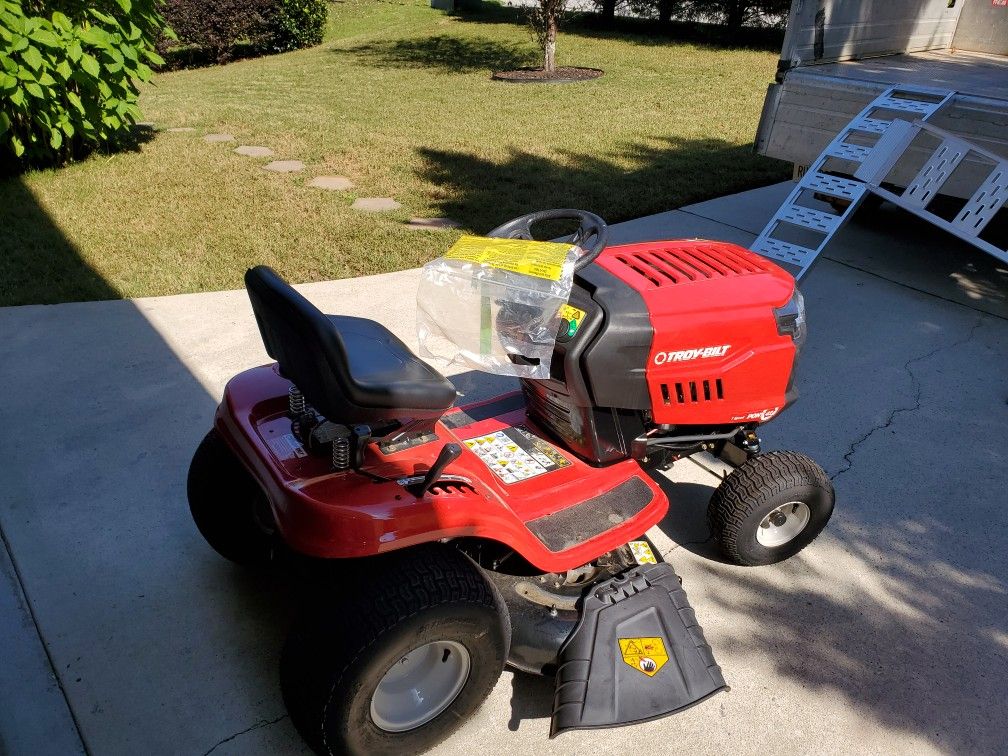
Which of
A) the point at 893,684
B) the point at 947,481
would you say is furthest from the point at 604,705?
the point at 947,481

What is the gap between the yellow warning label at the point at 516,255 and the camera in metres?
2.22

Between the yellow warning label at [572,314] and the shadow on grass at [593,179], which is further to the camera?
the shadow on grass at [593,179]

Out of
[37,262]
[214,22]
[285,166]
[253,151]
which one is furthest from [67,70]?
[214,22]

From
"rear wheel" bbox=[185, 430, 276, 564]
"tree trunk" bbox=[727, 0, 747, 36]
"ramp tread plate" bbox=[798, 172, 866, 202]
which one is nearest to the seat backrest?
"rear wheel" bbox=[185, 430, 276, 564]

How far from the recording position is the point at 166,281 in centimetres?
489

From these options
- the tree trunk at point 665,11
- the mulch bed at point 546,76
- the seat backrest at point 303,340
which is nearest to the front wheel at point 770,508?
the seat backrest at point 303,340

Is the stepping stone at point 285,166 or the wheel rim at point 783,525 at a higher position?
the wheel rim at point 783,525

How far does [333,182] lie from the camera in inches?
271

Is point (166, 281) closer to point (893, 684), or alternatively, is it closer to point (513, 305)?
point (513, 305)

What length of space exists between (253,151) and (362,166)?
1.23 metres

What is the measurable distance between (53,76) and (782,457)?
20.0ft

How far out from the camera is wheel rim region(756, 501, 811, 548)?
2.78 metres

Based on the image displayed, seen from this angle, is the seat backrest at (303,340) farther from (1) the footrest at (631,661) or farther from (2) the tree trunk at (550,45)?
(2) the tree trunk at (550,45)

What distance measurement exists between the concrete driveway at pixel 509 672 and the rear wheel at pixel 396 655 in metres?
0.18
